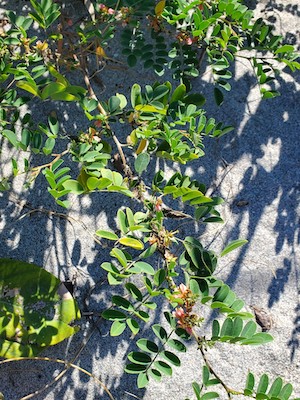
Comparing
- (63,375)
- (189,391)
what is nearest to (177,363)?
(189,391)

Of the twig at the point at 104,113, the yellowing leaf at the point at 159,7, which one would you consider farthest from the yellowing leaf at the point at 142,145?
the yellowing leaf at the point at 159,7

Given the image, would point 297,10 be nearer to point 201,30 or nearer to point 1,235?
point 201,30

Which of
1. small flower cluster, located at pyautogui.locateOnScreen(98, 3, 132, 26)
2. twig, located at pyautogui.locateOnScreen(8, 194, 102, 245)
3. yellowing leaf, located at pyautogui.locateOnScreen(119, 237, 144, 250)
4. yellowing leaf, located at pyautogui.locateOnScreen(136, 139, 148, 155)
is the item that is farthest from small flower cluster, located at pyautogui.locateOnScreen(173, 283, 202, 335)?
small flower cluster, located at pyautogui.locateOnScreen(98, 3, 132, 26)


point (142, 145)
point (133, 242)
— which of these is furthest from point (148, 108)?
point (133, 242)

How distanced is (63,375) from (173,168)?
0.82m

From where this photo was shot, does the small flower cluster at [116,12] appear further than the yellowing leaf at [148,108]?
Yes

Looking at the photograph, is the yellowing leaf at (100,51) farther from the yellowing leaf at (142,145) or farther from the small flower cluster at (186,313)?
the small flower cluster at (186,313)

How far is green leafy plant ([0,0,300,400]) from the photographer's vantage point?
1795 millimetres

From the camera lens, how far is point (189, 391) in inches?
85.0

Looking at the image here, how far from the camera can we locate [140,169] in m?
1.88

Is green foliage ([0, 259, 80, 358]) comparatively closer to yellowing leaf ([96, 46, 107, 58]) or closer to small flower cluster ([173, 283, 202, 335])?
small flower cluster ([173, 283, 202, 335])

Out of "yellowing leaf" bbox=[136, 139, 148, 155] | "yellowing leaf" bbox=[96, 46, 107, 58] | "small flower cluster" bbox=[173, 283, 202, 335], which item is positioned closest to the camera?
"small flower cluster" bbox=[173, 283, 202, 335]

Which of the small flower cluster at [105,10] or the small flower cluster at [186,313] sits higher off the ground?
the small flower cluster at [105,10]

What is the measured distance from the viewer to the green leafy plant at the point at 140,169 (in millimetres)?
1795
